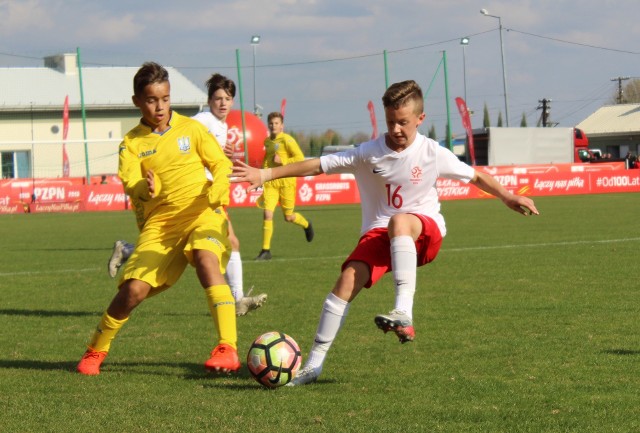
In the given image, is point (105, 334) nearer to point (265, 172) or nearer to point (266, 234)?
point (265, 172)

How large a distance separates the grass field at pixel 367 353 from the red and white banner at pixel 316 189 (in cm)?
2028

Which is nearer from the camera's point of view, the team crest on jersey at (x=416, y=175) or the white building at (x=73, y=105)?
the team crest on jersey at (x=416, y=175)

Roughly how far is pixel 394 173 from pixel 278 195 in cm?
1010

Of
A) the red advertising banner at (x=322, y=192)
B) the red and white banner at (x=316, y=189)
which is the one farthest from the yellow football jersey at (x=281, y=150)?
the red advertising banner at (x=322, y=192)

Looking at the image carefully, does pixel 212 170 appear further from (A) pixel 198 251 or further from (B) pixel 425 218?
(B) pixel 425 218

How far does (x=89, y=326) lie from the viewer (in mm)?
8570

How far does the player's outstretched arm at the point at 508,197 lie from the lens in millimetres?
6036

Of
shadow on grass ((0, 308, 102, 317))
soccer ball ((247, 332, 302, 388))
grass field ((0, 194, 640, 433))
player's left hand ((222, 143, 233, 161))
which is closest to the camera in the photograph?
grass field ((0, 194, 640, 433))

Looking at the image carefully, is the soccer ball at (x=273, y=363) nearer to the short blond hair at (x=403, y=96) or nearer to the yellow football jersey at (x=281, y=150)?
the short blond hair at (x=403, y=96)

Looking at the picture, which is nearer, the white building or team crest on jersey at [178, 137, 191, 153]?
team crest on jersey at [178, 137, 191, 153]

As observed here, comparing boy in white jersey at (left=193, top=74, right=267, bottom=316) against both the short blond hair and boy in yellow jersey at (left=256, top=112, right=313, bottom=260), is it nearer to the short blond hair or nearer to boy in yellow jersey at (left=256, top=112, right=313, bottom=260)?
the short blond hair

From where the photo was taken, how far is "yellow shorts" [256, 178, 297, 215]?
15.7 metres

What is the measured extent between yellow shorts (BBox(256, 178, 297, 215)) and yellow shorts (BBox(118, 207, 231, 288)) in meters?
9.15

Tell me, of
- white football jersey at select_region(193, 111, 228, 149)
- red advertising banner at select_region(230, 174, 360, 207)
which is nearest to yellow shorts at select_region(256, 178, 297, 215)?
white football jersey at select_region(193, 111, 228, 149)
